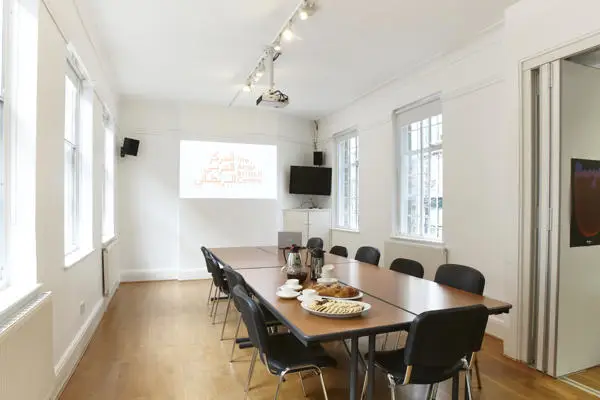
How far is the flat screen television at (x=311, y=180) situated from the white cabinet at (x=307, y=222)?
0.38 meters

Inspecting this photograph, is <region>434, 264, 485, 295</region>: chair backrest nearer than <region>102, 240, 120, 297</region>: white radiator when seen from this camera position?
Yes

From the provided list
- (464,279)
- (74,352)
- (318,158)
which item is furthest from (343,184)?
(74,352)

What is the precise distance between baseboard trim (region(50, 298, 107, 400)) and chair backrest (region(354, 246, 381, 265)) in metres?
2.92

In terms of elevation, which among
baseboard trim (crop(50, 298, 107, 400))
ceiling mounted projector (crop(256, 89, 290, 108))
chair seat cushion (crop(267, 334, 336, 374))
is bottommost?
baseboard trim (crop(50, 298, 107, 400))

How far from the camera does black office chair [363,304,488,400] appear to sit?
1951 mm

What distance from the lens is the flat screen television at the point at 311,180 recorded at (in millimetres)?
7656

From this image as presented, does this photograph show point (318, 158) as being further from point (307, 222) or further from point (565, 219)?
point (565, 219)

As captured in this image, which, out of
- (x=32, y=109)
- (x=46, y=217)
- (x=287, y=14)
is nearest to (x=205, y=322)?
(x=46, y=217)

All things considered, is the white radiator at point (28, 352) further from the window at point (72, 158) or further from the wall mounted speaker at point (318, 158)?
the wall mounted speaker at point (318, 158)

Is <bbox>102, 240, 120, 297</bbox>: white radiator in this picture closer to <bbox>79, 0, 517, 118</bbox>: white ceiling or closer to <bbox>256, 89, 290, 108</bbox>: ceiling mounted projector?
<bbox>79, 0, 517, 118</bbox>: white ceiling

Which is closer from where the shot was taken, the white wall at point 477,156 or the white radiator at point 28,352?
the white radiator at point 28,352

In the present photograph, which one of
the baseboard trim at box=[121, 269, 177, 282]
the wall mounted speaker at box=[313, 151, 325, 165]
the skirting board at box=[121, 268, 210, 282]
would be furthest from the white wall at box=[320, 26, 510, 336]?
the baseboard trim at box=[121, 269, 177, 282]

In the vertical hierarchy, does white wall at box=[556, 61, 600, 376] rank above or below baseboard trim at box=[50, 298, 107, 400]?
above

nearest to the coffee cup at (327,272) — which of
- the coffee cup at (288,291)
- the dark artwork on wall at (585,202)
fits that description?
the coffee cup at (288,291)
